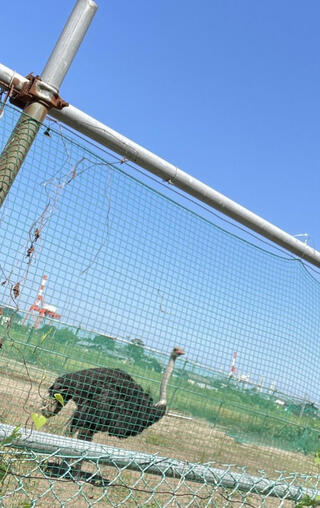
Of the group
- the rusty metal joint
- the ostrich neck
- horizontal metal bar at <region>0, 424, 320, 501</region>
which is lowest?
horizontal metal bar at <region>0, 424, 320, 501</region>

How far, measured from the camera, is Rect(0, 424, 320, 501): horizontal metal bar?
1.59 m

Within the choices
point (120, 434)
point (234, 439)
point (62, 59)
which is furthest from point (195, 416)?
point (62, 59)

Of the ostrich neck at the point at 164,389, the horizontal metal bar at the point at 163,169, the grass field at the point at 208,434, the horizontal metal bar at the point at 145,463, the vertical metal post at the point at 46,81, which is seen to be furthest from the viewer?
the ostrich neck at the point at 164,389

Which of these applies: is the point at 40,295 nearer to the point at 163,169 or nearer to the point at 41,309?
the point at 41,309

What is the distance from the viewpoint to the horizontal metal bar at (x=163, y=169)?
6.70 feet

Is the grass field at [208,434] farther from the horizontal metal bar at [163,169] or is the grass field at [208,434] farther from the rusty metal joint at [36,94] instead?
the rusty metal joint at [36,94]

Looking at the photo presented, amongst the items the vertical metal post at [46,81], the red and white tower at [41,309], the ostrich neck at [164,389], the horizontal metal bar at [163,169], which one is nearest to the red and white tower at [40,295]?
the red and white tower at [41,309]

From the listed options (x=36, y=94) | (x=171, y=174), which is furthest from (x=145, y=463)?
(x=36, y=94)

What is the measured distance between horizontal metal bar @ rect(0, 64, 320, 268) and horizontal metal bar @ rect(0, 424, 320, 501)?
1027 mm

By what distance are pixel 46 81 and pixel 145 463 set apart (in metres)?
1.26

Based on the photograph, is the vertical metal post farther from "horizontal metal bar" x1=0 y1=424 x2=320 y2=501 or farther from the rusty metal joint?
"horizontal metal bar" x1=0 y1=424 x2=320 y2=501

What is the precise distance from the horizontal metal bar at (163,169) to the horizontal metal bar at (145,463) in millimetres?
1027

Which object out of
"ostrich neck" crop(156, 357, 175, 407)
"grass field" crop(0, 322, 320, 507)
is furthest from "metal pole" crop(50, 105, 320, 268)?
"ostrich neck" crop(156, 357, 175, 407)

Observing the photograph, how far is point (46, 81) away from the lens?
77.3 inches
